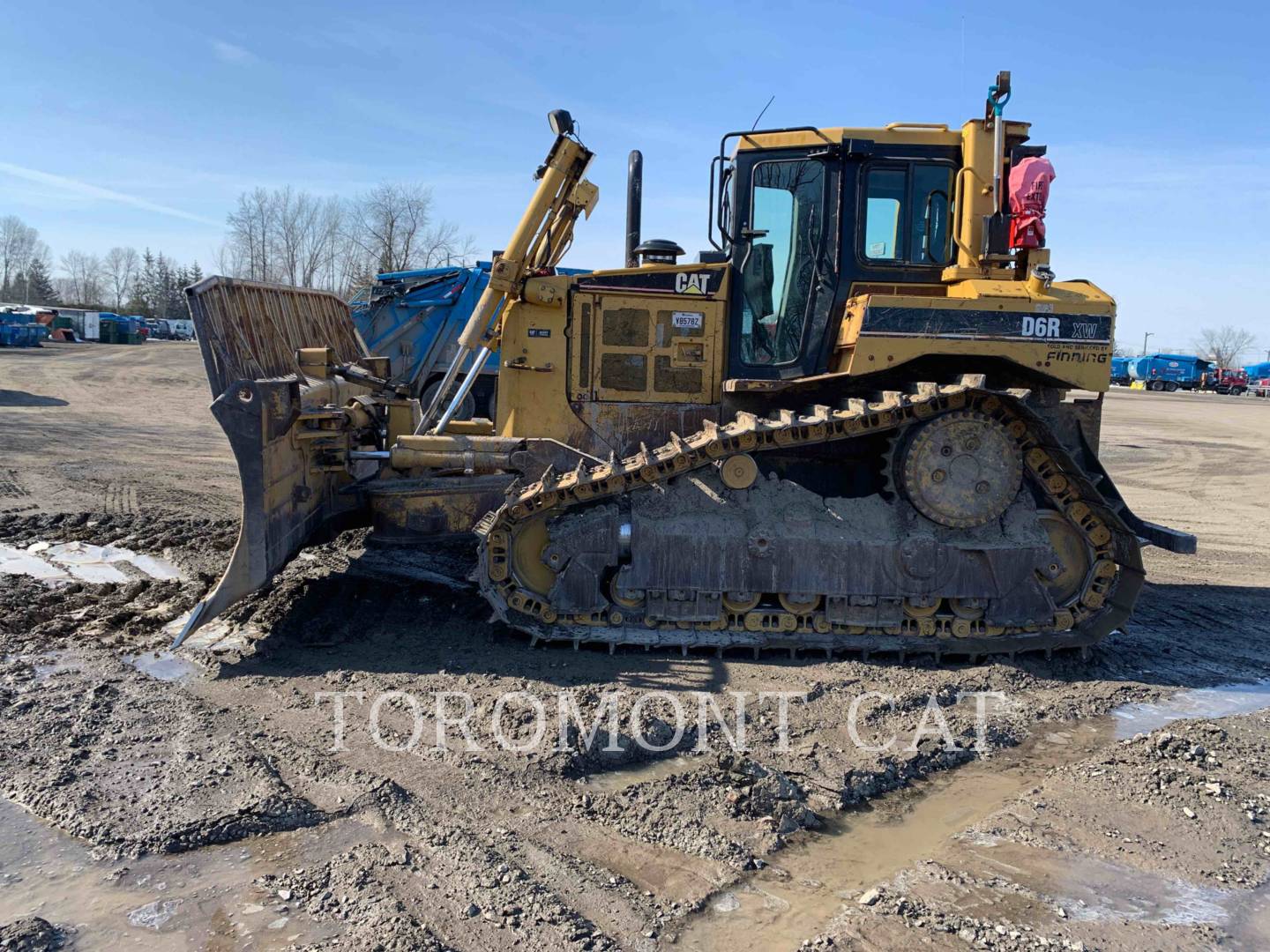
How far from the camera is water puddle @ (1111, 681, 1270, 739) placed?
542 cm

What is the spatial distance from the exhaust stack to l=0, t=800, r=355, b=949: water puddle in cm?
504

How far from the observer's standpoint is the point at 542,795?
4.18 m

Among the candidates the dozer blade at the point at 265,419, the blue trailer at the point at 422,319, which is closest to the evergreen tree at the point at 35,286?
the blue trailer at the point at 422,319

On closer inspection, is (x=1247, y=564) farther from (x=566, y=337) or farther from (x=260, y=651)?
(x=260, y=651)

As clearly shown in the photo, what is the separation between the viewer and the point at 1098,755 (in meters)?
4.85

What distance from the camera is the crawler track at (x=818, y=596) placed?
19.8 feet

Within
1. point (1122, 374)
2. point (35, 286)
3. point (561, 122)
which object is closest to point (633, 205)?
point (561, 122)

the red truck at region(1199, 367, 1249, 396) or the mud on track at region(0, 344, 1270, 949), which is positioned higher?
the red truck at region(1199, 367, 1249, 396)

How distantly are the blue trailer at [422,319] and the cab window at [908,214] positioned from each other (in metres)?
10.5

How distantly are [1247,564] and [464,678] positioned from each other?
850 centimetres

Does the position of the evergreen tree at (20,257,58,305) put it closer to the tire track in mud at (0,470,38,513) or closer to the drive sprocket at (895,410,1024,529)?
the tire track in mud at (0,470,38,513)

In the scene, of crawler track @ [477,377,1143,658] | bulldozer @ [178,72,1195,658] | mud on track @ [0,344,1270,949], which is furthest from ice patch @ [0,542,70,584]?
crawler track @ [477,377,1143,658]

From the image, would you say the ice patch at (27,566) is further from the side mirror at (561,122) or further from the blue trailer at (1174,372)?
the blue trailer at (1174,372)

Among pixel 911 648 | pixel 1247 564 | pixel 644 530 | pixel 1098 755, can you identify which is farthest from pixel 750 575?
pixel 1247 564
